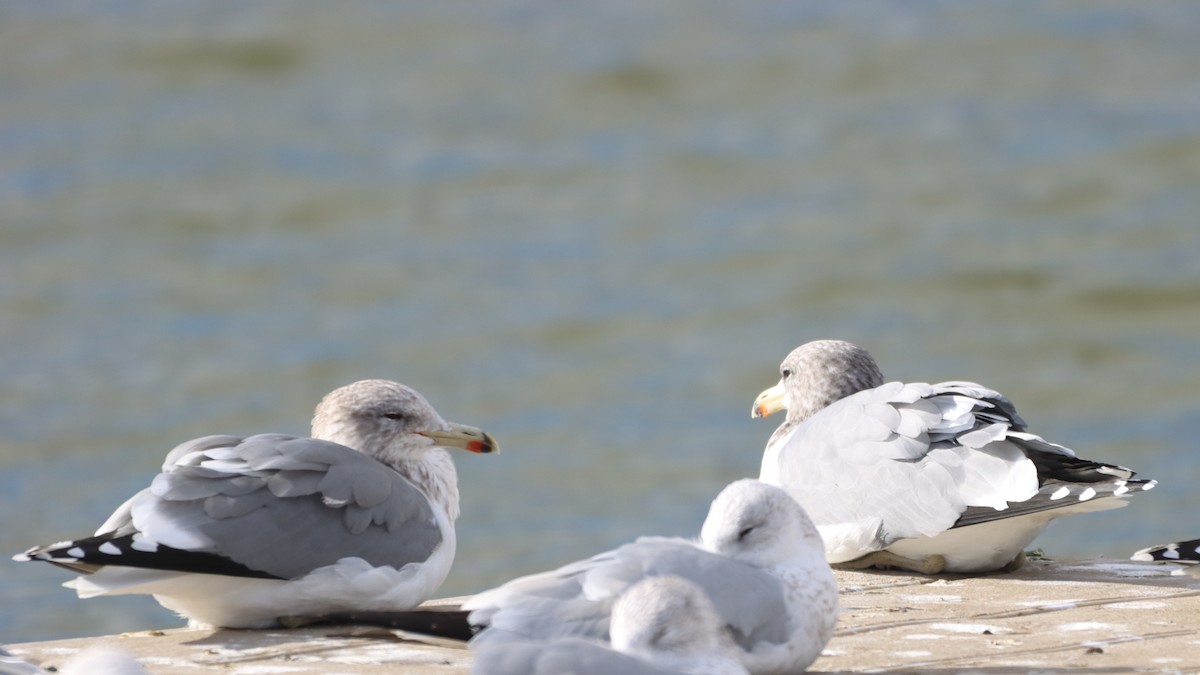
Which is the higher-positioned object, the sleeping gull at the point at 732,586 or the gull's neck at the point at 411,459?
the gull's neck at the point at 411,459

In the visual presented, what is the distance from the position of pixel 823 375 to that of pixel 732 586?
3.00 m

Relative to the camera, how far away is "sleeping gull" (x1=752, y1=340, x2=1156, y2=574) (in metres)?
6.11

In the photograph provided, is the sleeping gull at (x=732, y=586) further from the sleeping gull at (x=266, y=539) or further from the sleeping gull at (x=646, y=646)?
the sleeping gull at (x=266, y=539)

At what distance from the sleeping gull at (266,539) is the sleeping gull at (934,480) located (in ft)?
4.78

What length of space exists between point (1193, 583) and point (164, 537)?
3.32 meters

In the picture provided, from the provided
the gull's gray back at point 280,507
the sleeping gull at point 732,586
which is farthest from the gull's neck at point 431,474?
the sleeping gull at point 732,586

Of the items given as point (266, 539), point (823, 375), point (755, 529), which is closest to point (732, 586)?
point (755, 529)

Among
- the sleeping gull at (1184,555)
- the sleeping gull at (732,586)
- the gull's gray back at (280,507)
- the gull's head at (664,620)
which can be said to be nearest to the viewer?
the gull's head at (664,620)

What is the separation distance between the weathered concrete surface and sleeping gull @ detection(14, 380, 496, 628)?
0.13 meters

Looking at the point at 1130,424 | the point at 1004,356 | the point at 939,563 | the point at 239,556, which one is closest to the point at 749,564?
the point at 239,556

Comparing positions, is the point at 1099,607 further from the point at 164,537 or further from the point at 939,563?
the point at 164,537

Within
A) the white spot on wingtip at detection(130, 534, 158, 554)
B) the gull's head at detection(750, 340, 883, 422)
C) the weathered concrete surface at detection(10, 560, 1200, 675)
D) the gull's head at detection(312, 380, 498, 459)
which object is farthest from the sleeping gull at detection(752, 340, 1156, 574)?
the white spot on wingtip at detection(130, 534, 158, 554)

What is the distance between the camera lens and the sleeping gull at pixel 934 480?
6105mm

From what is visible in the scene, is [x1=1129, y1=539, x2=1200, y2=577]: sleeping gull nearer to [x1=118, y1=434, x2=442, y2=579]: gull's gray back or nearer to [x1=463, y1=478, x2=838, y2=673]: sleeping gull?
[x1=463, y1=478, x2=838, y2=673]: sleeping gull
